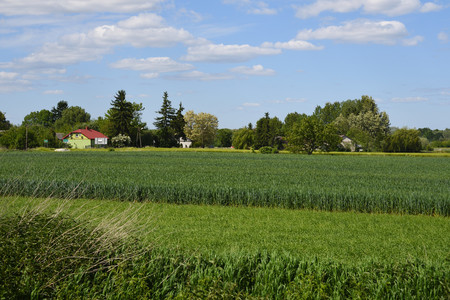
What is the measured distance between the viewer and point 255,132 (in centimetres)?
10306

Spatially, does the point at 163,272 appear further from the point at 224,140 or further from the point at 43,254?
the point at 224,140

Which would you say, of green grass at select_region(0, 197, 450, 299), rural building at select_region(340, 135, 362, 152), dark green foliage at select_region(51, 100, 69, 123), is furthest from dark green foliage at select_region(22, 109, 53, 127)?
green grass at select_region(0, 197, 450, 299)

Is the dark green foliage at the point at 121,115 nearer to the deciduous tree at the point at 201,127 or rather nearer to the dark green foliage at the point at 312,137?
the deciduous tree at the point at 201,127

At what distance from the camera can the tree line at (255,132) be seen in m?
72.4

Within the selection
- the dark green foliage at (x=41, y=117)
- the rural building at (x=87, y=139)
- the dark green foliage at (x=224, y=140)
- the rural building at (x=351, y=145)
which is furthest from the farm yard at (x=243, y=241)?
the dark green foliage at (x=41, y=117)

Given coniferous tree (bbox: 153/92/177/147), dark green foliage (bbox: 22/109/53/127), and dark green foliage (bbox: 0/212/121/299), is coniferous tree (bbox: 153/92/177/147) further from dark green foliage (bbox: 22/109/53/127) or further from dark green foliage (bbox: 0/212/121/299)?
dark green foliage (bbox: 0/212/121/299)

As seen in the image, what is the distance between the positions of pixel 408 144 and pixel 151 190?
7979 centimetres

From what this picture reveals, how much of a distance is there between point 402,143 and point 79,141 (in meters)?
73.4

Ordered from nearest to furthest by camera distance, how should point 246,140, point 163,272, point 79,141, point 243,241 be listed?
point 163,272 < point 243,241 < point 246,140 < point 79,141

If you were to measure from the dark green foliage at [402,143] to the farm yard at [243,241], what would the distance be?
70.6 m

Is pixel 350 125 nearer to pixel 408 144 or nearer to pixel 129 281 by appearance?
pixel 408 144

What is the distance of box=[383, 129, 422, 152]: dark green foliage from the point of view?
89000mm

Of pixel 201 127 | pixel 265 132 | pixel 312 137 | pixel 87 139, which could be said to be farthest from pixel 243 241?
pixel 201 127

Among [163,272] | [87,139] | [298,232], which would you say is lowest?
[298,232]
